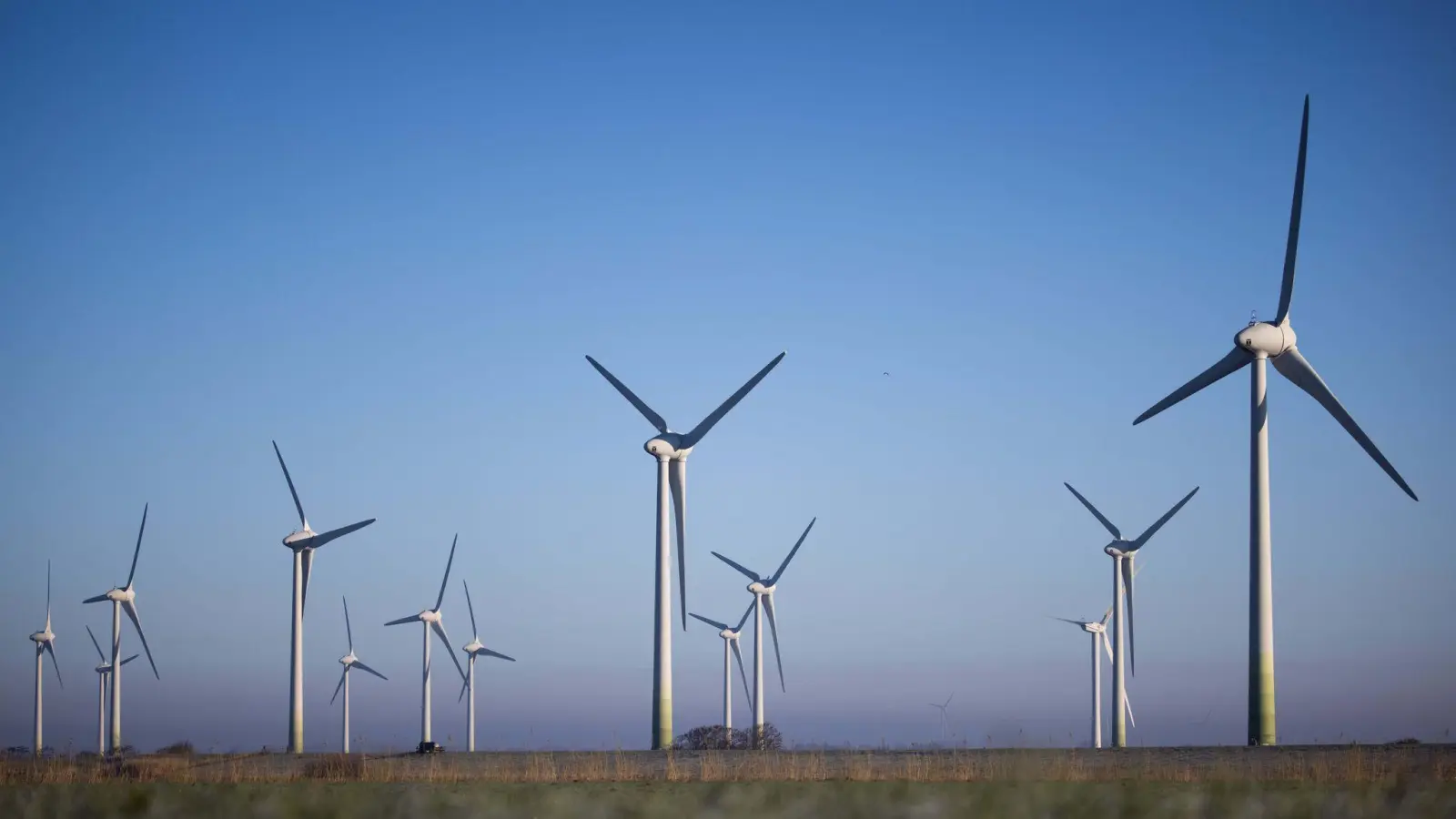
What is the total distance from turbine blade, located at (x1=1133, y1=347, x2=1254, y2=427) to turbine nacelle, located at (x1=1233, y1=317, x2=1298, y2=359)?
1.82 ft

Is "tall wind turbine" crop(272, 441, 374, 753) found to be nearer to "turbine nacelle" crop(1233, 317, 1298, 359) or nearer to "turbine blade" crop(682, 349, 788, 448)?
"turbine blade" crop(682, 349, 788, 448)

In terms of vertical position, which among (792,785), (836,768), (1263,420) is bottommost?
(836,768)

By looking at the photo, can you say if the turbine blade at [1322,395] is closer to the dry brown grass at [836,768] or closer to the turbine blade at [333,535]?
the dry brown grass at [836,768]

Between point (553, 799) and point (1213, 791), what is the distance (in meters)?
15.8

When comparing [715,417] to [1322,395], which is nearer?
[1322,395]

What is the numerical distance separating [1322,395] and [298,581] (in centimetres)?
7004

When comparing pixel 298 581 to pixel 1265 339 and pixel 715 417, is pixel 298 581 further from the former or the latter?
pixel 1265 339

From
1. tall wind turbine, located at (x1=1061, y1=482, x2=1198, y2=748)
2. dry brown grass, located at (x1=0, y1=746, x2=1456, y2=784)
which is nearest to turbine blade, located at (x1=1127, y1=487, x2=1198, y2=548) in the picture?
tall wind turbine, located at (x1=1061, y1=482, x2=1198, y2=748)

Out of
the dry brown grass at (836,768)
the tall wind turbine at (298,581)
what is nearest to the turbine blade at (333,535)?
the tall wind turbine at (298,581)

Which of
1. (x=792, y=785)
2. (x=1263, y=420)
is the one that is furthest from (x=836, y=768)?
(x=1263, y=420)

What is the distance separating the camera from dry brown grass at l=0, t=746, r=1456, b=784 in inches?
1791

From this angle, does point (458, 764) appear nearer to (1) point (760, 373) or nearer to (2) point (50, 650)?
(1) point (760, 373)

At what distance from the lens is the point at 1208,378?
7700 cm

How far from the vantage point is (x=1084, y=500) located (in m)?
107
